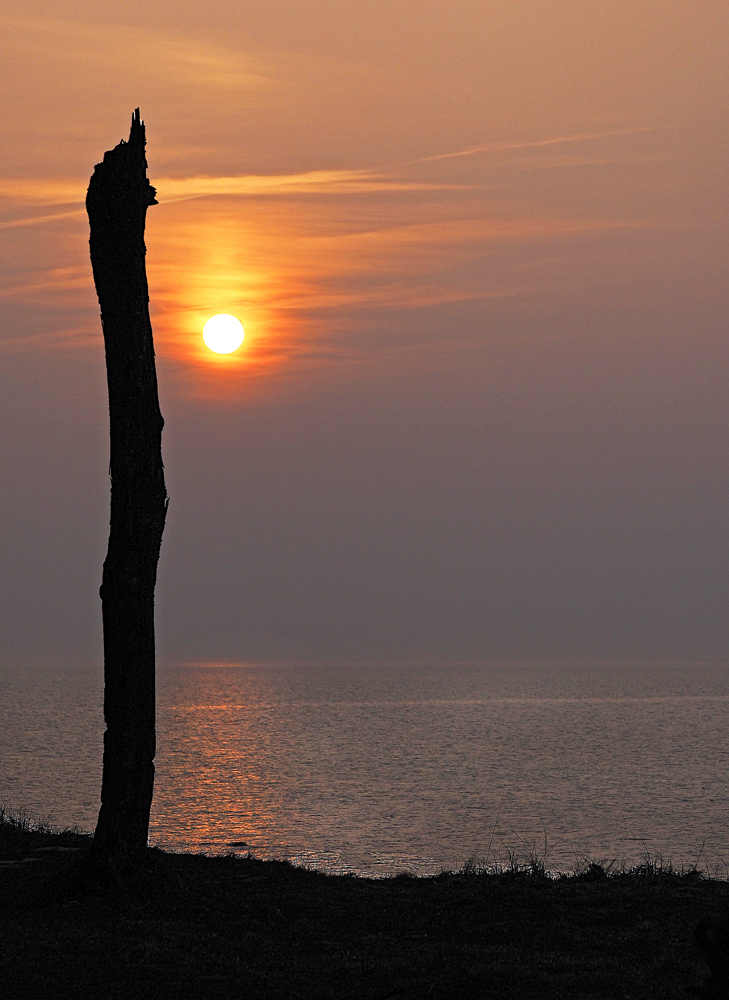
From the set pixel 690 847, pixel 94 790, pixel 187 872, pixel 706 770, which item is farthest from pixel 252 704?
pixel 187 872

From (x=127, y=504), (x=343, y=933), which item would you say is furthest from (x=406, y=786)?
(x=343, y=933)

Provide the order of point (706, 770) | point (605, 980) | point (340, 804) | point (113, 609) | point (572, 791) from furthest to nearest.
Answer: point (706, 770) < point (572, 791) < point (340, 804) < point (113, 609) < point (605, 980)

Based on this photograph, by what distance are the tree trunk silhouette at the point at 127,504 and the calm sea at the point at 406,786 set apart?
11.5 metres

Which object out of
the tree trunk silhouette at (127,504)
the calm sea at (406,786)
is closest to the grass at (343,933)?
the tree trunk silhouette at (127,504)

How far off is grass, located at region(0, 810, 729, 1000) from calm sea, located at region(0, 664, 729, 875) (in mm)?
10434

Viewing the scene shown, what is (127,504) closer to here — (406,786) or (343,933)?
(343,933)

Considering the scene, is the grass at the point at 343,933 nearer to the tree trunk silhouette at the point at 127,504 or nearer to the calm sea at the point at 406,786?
the tree trunk silhouette at the point at 127,504

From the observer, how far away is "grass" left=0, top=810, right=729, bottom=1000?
10.1 m

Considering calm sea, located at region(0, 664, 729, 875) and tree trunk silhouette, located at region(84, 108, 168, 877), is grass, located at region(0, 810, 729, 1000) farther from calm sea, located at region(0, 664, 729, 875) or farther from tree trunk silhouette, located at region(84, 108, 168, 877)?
calm sea, located at region(0, 664, 729, 875)

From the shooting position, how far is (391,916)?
13258 mm

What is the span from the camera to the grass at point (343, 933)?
10.1m

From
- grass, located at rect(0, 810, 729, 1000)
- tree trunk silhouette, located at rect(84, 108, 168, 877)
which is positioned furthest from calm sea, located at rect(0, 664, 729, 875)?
tree trunk silhouette, located at rect(84, 108, 168, 877)

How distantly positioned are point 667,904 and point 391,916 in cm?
343

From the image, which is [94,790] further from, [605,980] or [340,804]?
[605,980]
